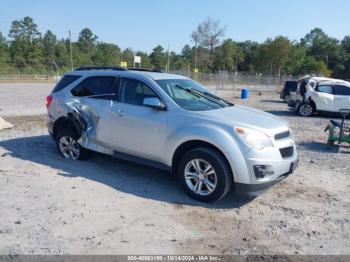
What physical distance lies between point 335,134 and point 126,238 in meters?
6.98

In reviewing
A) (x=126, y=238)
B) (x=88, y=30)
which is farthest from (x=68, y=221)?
(x=88, y=30)

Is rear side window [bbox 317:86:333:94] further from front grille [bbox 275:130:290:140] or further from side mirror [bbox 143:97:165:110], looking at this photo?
side mirror [bbox 143:97:165:110]

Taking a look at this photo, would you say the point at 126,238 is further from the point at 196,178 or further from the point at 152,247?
the point at 196,178

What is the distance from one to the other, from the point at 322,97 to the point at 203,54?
77824 mm

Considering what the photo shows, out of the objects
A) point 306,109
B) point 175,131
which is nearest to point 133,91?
point 175,131

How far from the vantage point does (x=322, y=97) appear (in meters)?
16.1

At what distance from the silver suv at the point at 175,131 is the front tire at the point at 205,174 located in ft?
0.04

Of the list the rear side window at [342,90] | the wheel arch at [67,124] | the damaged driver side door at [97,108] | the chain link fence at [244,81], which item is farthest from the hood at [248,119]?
the chain link fence at [244,81]

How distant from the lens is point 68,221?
14.5ft

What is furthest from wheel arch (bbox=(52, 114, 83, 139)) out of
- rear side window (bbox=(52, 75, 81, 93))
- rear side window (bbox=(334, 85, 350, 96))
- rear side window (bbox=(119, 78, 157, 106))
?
rear side window (bbox=(334, 85, 350, 96))

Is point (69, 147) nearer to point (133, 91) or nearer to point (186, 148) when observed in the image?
point (133, 91)

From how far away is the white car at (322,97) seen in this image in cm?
1608

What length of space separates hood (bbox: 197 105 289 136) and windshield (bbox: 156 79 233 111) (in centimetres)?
27

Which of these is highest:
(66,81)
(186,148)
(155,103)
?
(66,81)
